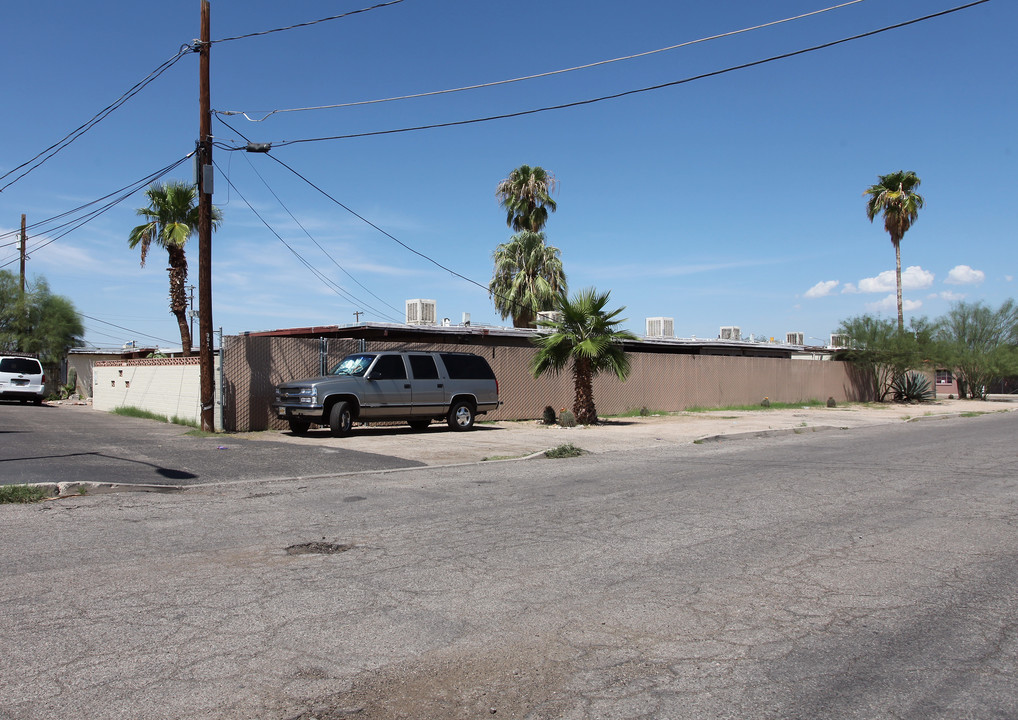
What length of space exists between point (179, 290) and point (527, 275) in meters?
16.5

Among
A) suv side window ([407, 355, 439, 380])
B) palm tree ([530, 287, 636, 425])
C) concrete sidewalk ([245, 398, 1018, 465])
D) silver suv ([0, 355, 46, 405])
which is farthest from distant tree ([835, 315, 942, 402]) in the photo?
silver suv ([0, 355, 46, 405])

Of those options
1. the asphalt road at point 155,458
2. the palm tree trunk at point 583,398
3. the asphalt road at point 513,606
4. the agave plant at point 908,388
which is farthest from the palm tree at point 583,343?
the agave plant at point 908,388

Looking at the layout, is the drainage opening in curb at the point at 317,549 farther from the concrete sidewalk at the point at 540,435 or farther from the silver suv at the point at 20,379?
the silver suv at the point at 20,379

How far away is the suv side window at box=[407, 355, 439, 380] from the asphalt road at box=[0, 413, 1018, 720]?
333 inches

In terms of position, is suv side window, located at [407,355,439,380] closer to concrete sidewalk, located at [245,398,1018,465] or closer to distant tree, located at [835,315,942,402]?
concrete sidewalk, located at [245,398,1018,465]

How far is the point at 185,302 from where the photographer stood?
26.7m

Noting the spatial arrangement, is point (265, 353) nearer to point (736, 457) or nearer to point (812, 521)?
point (736, 457)

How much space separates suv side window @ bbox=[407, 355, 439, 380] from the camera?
17.8 meters

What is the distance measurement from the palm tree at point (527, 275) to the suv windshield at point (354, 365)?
19630mm

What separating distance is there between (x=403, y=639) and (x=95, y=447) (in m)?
11.4

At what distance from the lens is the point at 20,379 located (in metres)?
29.6

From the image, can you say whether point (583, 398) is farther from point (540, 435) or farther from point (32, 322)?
point (32, 322)

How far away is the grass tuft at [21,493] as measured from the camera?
881 centimetres

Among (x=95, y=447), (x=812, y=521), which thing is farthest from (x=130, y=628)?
(x=95, y=447)
